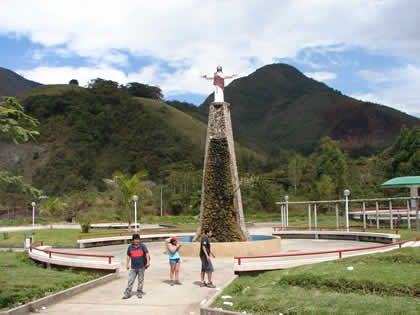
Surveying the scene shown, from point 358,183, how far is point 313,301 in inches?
2119

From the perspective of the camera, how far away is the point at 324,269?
29.7 ft

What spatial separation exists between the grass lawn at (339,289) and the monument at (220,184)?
6830 mm

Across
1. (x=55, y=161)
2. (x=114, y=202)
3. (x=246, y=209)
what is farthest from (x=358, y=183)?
(x=55, y=161)

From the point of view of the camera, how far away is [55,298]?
342 inches

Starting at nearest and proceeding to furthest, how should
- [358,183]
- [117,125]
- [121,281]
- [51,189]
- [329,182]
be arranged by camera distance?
[121,281]
[329,182]
[358,183]
[51,189]
[117,125]

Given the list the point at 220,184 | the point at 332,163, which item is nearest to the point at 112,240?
the point at 220,184

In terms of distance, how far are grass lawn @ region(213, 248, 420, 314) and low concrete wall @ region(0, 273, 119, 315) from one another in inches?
133

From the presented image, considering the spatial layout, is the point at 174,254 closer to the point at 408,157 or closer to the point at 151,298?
the point at 151,298

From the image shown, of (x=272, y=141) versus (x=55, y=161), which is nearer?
(x=55, y=161)

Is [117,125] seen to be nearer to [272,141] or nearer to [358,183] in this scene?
[358,183]

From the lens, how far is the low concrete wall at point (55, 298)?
300 inches

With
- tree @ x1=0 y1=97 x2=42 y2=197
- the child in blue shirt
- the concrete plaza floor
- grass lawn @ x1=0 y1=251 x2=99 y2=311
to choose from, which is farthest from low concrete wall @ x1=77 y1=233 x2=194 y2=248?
tree @ x1=0 y1=97 x2=42 y2=197

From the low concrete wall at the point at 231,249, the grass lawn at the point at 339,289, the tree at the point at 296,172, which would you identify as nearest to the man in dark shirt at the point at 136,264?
the grass lawn at the point at 339,289

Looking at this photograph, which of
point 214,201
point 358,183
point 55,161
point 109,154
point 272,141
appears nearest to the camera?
point 214,201
